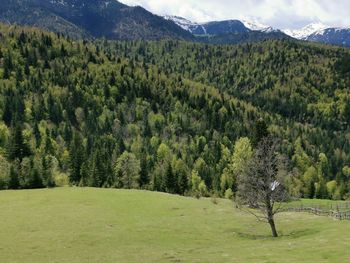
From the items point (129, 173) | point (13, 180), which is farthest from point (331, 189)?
point (13, 180)

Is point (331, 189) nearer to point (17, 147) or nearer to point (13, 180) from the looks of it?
point (17, 147)

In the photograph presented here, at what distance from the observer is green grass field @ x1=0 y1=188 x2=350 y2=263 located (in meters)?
54.5

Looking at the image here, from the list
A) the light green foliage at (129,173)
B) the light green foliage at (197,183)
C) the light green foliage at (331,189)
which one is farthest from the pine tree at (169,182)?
the light green foliage at (331,189)

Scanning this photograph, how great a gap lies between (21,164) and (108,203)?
46675 millimetres

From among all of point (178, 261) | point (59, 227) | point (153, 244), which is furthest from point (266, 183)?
point (59, 227)

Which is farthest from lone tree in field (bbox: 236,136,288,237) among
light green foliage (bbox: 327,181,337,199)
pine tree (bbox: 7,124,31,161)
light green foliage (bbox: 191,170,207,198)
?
light green foliage (bbox: 327,181,337,199)

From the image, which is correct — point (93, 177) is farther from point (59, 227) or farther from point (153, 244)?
point (153, 244)

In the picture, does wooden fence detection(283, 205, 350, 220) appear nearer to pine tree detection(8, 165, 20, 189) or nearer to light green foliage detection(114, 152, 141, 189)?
light green foliage detection(114, 152, 141, 189)

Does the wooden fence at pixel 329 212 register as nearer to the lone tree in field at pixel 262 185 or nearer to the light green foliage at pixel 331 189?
the lone tree in field at pixel 262 185

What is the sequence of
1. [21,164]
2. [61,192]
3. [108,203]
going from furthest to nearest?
1. [21,164]
2. [61,192]
3. [108,203]

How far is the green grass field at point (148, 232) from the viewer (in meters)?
54.5

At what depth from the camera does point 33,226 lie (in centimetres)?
7494

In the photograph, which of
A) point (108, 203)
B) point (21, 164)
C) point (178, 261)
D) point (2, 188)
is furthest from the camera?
point (21, 164)

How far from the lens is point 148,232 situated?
72.8m
